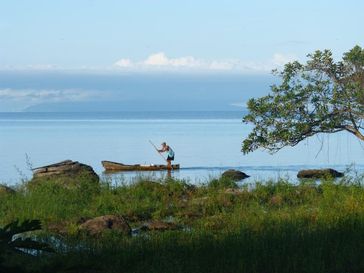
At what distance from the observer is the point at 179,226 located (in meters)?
16.1

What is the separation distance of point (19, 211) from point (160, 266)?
7.66 m

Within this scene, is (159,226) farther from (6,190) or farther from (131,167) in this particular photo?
(131,167)

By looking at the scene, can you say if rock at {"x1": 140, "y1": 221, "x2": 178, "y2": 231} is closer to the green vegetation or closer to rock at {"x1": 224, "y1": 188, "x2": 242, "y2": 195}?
the green vegetation

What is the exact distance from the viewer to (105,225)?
1499cm

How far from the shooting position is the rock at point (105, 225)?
14.8 meters

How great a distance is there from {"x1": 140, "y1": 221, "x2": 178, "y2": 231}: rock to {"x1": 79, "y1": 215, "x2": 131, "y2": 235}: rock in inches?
30.6

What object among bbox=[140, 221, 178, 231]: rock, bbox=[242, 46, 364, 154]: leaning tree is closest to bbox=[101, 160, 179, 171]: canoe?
bbox=[242, 46, 364, 154]: leaning tree

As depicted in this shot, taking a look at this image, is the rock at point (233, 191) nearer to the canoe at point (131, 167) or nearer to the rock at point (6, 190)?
the rock at point (6, 190)

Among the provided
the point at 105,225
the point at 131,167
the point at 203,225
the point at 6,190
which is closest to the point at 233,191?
the point at 203,225

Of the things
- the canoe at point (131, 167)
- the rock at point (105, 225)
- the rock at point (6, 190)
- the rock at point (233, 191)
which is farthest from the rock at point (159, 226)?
the canoe at point (131, 167)

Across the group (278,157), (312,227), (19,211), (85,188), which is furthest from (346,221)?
(278,157)

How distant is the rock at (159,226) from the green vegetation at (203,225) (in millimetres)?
341

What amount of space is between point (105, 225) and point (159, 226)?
58.4 inches

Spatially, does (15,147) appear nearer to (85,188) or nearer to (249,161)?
(249,161)
